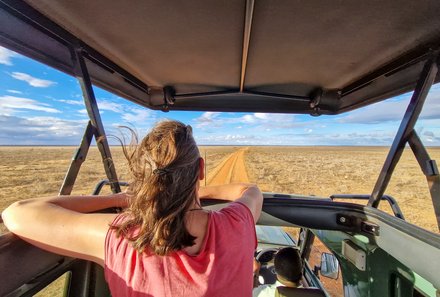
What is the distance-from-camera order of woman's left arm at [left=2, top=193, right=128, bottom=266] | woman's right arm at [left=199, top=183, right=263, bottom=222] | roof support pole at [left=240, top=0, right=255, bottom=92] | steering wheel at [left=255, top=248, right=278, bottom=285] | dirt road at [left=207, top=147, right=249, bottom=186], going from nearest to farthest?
woman's left arm at [left=2, top=193, right=128, bottom=266] < roof support pole at [left=240, top=0, right=255, bottom=92] < woman's right arm at [left=199, top=183, right=263, bottom=222] < steering wheel at [left=255, top=248, right=278, bottom=285] < dirt road at [left=207, top=147, right=249, bottom=186]

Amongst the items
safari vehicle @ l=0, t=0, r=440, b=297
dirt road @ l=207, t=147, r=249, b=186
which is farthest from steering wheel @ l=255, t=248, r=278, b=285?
dirt road @ l=207, t=147, r=249, b=186

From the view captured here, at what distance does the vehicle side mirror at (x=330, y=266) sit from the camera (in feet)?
8.36

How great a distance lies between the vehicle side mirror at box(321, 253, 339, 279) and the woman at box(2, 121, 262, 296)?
1779mm

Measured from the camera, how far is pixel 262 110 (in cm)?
298

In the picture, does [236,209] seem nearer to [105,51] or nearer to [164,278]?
[164,278]

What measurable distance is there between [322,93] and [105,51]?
1947 mm

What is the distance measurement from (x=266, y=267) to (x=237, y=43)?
238 centimetres

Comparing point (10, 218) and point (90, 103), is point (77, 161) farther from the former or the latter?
point (10, 218)

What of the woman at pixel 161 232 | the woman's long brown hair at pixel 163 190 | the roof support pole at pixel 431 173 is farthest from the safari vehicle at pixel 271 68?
the woman's long brown hair at pixel 163 190

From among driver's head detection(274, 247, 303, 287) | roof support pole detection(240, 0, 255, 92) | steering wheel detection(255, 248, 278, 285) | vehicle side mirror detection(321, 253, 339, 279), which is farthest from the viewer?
steering wheel detection(255, 248, 278, 285)

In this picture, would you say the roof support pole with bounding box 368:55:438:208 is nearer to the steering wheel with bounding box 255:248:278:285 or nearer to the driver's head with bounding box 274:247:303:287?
the driver's head with bounding box 274:247:303:287

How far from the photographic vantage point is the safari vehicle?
4.42 ft

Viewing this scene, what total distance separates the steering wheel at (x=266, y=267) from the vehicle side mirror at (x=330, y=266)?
0.54 m

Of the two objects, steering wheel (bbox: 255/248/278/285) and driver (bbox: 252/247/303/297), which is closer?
driver (bbox: 252/247/303/297)
